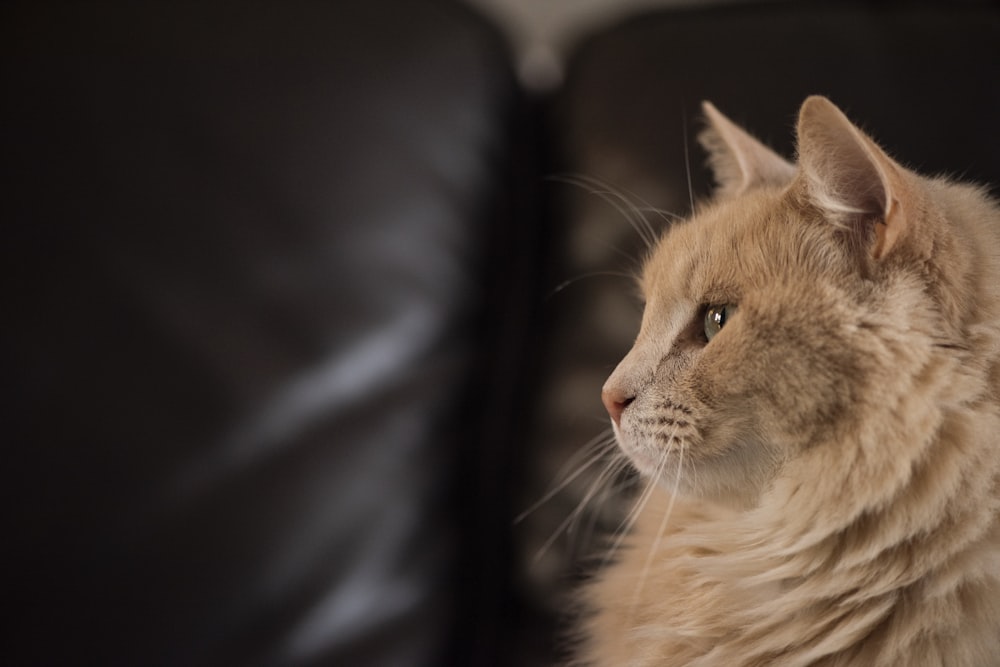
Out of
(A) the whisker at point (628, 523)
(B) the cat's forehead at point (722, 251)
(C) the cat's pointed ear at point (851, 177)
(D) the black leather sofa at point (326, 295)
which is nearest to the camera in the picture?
(C) the cat's pointed ear at point (851, 177)

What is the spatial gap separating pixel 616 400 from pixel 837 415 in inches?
8.6

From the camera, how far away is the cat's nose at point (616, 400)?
79 cm

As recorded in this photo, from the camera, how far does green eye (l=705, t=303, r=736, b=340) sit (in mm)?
738

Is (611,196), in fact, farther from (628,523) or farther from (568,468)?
(628,523)

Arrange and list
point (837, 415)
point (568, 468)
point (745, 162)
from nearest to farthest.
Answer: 1. point (837, 415)
2. point (745, 162)
3. point (568, 468)

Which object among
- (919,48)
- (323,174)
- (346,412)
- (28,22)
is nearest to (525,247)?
(323,174)

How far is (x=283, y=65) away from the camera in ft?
4.59

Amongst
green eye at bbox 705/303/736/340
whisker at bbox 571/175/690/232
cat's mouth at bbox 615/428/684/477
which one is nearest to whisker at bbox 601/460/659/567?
cat's mouth at bbox 615/428/684/477

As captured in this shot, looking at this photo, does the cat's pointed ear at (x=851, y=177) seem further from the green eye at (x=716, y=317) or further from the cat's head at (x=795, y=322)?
the green eye at (x=716, y=317)

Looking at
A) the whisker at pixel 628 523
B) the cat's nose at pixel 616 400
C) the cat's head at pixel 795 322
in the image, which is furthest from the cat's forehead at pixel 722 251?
the whisker at pixel 628 523

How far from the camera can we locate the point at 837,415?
67 cm

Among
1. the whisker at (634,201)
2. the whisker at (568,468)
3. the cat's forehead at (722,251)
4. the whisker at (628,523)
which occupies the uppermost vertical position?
the whisker at (634,201)

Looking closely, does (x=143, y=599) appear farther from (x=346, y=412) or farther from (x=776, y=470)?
(x=776, y=470)

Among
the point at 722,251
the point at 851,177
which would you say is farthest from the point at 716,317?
the point at 851,177
